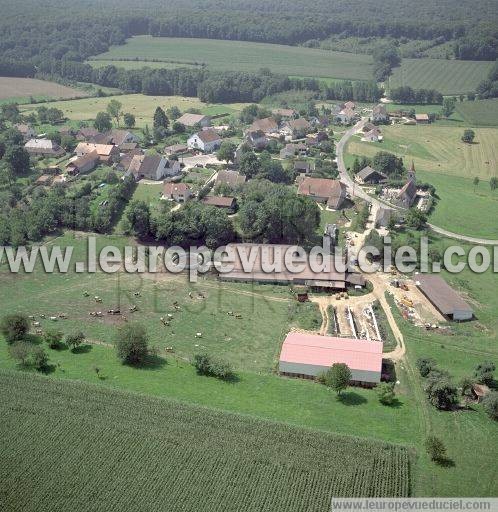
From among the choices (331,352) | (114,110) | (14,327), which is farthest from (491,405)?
(114,110)

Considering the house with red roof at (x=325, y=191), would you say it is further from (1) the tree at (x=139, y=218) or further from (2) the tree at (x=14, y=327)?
(2) the tree at (x=14, y=327)

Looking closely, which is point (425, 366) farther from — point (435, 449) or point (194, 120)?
point (194, 120)

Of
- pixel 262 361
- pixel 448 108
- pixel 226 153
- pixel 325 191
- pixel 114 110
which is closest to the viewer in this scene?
pixel 262 361

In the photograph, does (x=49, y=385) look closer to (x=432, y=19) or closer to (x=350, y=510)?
(x=350, y=510)

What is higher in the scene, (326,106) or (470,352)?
(326,106)

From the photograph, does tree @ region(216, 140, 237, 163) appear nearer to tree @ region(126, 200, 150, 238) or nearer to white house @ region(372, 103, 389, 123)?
tree @ region(126, 200, 150, 238)

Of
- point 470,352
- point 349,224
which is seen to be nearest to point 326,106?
point 349,224
